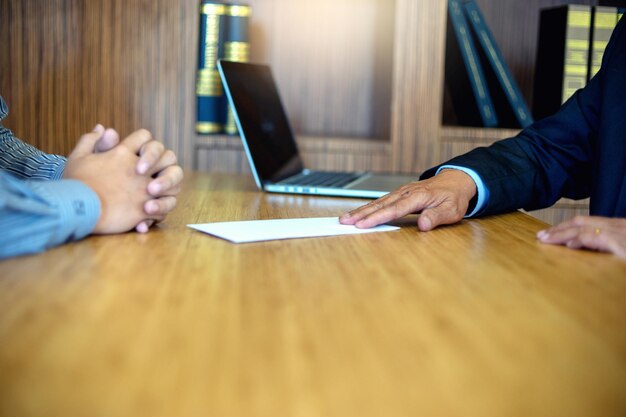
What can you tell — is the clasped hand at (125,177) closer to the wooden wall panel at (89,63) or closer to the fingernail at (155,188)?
the fingernail at (155,188)

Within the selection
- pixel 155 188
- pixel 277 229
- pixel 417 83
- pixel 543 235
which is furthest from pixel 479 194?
pixel 417 83

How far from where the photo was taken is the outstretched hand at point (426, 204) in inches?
39.2

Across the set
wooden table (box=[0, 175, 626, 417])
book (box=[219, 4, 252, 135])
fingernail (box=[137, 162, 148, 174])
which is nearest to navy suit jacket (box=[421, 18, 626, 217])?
wooden table (box=[0, 175, 626, 417])

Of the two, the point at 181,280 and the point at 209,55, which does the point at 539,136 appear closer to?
the point at 181,280

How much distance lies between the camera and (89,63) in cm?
190

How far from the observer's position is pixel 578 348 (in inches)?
18.9

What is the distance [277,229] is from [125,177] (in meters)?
0.19

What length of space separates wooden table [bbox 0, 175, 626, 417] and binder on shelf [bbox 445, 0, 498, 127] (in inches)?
51.7

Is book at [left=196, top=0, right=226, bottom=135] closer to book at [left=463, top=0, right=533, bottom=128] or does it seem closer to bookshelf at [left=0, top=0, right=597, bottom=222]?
bookshelf at [left=0, top=0, right=597, bottom=222]

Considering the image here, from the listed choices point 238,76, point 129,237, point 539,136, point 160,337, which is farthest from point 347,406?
point 238,76

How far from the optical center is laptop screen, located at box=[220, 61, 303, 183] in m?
1.48

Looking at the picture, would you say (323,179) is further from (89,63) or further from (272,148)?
(89,63)

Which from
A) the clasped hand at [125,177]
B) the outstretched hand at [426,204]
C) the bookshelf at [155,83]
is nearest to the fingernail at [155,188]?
the clasped hand at [125,177]

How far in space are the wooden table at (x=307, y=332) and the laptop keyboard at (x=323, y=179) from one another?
2.24 feet
